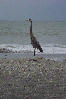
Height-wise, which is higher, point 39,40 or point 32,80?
point 32,80

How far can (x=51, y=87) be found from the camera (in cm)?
804

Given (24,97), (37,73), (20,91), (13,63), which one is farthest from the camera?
(13,63)

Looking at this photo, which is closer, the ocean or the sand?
the sand

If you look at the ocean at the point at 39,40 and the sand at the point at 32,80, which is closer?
the sand at the point at 32,80

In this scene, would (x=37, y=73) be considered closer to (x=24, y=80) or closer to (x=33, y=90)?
(x=24, y=80)

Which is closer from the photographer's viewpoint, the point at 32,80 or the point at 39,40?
the point at 32,80

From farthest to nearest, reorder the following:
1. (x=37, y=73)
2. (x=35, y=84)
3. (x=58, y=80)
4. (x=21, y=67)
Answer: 1. (x=21, y=67)
2. (x=37, y=73)
3. (x=58, y=80)
4. (x=35, y=84)

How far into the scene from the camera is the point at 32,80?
8.98m

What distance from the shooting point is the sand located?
289 inches

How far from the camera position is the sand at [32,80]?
735 centimetres

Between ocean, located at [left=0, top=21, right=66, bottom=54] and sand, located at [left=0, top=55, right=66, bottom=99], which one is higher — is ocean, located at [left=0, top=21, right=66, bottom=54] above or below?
below

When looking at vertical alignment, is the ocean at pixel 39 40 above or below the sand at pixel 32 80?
below

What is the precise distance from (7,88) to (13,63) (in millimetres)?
4310

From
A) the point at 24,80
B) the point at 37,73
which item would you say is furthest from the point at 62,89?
the point at 37,73
